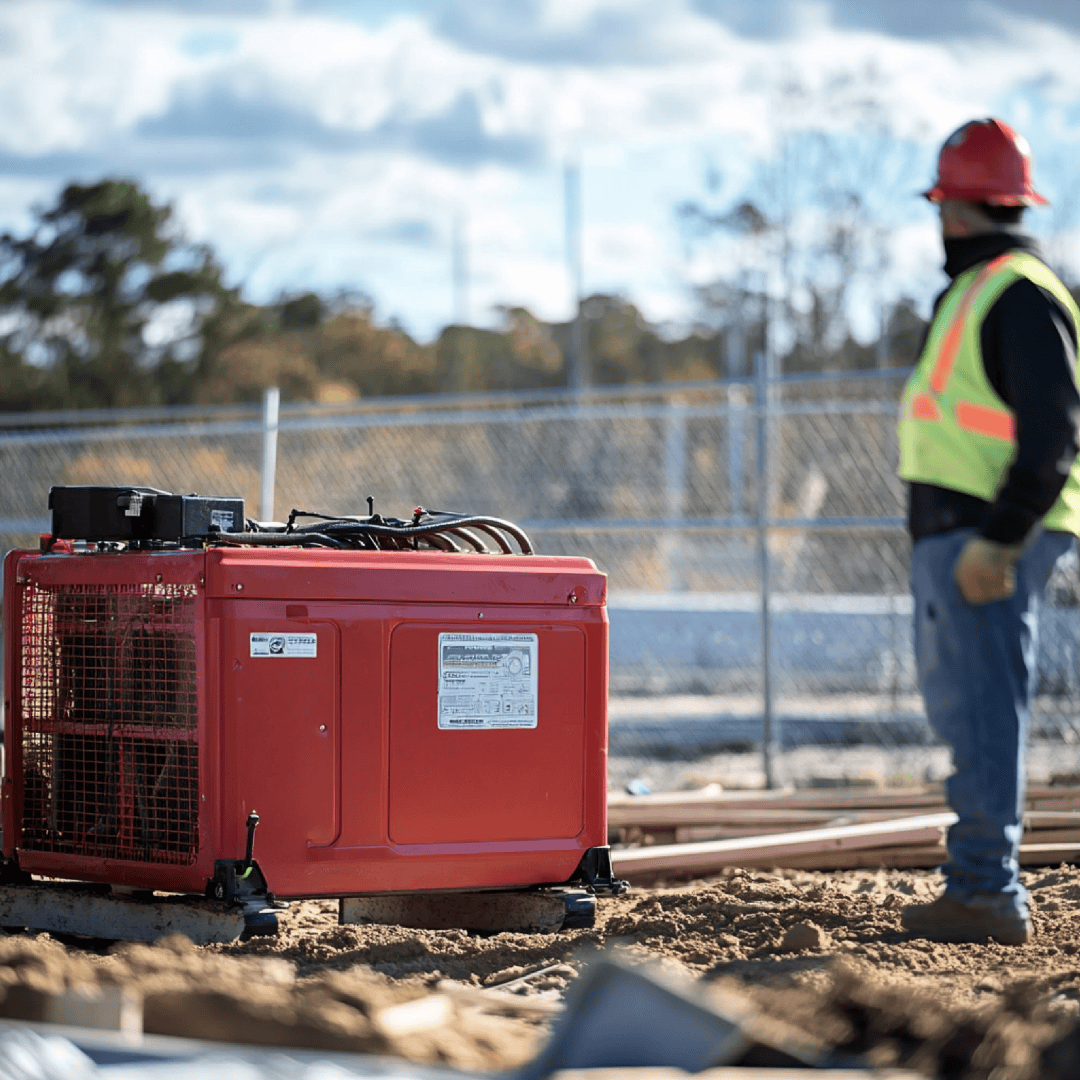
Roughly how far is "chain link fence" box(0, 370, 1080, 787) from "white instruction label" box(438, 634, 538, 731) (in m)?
3.74

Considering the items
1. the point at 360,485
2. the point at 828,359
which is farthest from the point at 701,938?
the point at 828,359

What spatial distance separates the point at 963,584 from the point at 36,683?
2.91 m

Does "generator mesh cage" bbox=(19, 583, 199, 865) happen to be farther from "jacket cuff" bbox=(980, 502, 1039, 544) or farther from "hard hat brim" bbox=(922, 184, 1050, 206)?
"hard hat brim" bbox=(922, 184, 1050, 206)

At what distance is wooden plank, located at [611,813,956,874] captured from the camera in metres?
5.79

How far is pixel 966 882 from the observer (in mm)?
4152

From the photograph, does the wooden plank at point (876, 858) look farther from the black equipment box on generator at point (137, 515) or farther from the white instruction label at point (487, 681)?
the black equipment box on generator at point (137, 515)

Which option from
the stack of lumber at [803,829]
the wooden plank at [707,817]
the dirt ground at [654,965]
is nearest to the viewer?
the dirt ground at [654,965]

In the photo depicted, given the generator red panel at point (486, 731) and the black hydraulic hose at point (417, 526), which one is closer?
the generator red panel at point (486, 731)

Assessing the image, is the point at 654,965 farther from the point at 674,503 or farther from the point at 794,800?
the point at 674,503

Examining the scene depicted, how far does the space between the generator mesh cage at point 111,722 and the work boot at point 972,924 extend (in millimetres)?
2090

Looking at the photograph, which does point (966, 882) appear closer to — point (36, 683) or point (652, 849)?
point (652, 849)

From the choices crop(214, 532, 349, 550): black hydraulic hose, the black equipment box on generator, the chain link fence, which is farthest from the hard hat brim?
the chain link fence

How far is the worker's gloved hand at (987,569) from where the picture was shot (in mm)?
3910

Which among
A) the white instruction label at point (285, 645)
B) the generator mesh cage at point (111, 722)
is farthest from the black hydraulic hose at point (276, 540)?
the white instruction label at point (285, 645)
